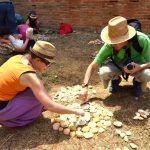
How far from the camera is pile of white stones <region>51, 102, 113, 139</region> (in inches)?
154

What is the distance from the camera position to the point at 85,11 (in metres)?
8.66

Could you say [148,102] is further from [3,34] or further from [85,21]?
[85,21]

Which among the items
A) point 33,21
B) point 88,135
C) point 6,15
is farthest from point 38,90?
point 33,21

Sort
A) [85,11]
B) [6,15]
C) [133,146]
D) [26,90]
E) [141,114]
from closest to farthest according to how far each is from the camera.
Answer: [133,146]
[26,90]
[141,114]
[6,15]
[85,11]

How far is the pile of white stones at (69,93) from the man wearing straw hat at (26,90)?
2.56ft

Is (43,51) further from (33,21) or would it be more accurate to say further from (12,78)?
(33,21)

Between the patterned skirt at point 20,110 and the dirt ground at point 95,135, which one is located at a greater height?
the patterned skirt at point 20,110

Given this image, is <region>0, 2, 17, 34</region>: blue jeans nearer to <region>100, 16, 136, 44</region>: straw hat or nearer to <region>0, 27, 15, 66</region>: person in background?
<region>0, 27, 15, 66</region>: person in background

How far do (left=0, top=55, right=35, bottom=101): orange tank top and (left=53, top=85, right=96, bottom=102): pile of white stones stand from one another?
111 centimetres

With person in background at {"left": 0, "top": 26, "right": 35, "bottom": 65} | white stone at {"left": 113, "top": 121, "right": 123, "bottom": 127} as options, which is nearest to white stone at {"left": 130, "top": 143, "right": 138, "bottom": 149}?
white stone at {"left": 113, "top": 121, "right": 123, "bottom": 127}

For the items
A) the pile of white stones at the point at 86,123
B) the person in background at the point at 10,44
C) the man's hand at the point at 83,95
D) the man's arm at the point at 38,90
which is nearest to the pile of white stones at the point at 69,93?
the man's hand at the point at 83,95

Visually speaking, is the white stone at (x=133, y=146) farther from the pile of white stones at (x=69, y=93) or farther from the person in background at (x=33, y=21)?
the person in background at (x=33, y=21)

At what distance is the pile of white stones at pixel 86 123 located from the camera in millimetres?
3914

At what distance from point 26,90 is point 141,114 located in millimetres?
1421
